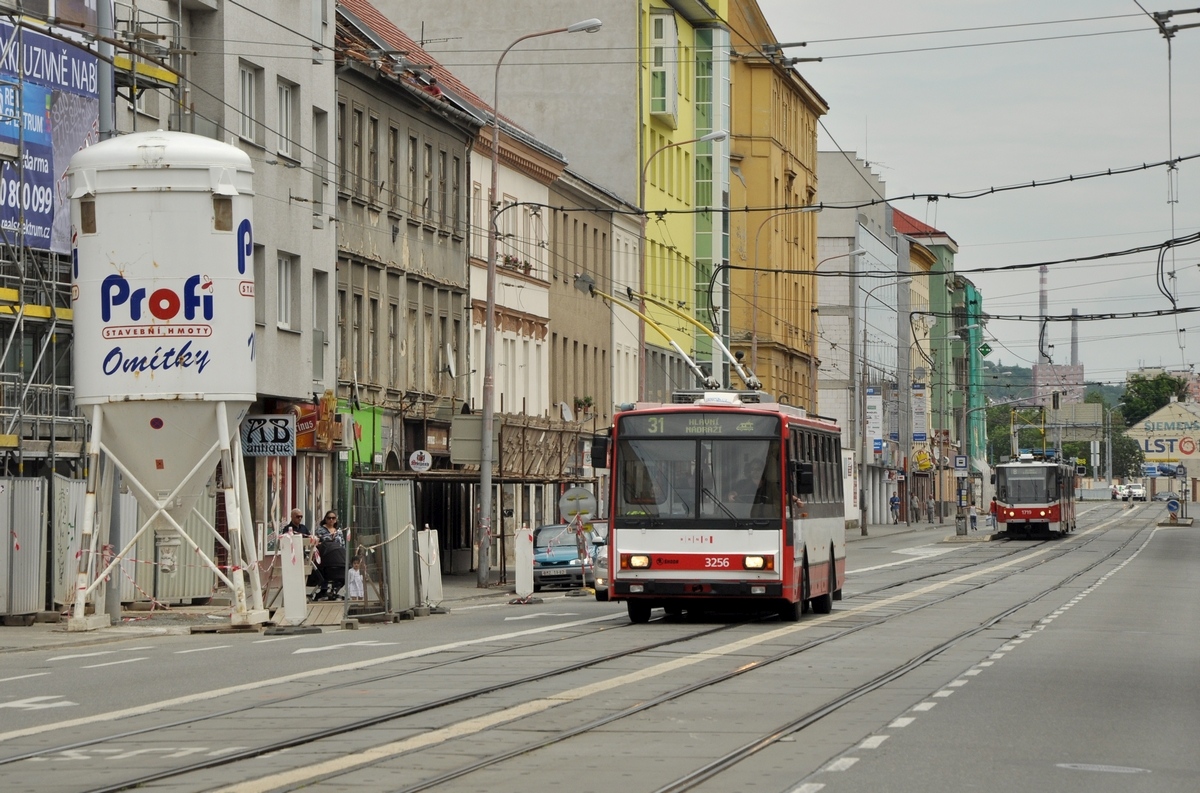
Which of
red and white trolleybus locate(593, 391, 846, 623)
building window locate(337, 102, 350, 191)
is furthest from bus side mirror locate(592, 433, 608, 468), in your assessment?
building window locate(337, 102, 350, 191)

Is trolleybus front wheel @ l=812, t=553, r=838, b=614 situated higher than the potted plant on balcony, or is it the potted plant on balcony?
the potted plant on balcony

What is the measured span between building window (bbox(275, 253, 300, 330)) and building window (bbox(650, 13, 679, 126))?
116ft

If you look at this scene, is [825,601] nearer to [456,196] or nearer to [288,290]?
[288,290]

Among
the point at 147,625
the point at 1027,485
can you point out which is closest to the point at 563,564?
the point at 147,625

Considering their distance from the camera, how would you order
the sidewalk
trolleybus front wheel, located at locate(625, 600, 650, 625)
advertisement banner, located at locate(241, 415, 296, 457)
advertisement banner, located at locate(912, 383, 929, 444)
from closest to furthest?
the sidewalk, trolleybus front wheel, located at locate(625, 600, 650, 625), advertisement banner, located at locate(241, 415, 296, 457), advertisement banner, located at locate(912, 383, 929, 444)

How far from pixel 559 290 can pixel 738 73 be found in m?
37.0

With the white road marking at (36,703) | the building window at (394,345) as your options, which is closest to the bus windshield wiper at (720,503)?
the white road marking at (36,703)

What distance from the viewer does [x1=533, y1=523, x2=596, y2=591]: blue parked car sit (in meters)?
42.0

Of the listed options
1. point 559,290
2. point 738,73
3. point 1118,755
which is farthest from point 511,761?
point 738,73

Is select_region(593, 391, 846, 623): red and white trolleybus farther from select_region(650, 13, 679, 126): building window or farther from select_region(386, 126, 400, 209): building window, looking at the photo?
select_region(650, 13, 679, 126): building window

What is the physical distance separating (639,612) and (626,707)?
12.4 m

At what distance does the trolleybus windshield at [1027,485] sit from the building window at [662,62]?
19059 millimetres

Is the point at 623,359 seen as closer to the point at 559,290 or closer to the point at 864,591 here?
the point at 559,290

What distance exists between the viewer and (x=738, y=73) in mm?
97688
